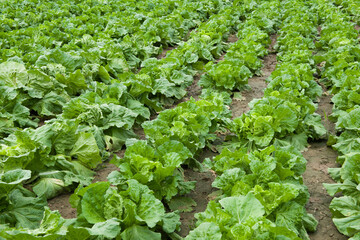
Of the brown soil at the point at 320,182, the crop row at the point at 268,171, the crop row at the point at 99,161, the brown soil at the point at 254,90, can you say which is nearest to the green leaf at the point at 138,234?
the crop row at the point at 99,161

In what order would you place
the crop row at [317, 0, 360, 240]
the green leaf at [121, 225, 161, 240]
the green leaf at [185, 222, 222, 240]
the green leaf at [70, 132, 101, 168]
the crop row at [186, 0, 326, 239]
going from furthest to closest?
1. the green leaf at [70, 132, 101, 168]
2. the crop row at [317, 0, 360, 240]
3. the green leaf at [121, 225, 161, 240]
4. the crop row at [186, 0, 326, 239]
5. the green leaf at [185, 222, 222, 240]

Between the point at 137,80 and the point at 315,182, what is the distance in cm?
406

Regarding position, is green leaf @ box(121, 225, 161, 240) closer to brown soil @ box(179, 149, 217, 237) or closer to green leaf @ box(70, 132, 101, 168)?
brown soil @ box(179, 149, 217, 237)

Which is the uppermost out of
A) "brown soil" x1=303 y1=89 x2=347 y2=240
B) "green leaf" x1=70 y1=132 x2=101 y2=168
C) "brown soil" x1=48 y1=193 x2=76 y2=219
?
"green leaf" x1=70 y1=132 x2=101 y2=168

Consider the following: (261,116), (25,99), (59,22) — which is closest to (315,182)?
(261,116)

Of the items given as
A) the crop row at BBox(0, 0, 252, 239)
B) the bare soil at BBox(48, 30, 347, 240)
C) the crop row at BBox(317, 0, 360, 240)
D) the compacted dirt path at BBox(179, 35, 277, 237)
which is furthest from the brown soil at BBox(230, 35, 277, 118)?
the crop row at BBox(317, 0, 360, 240)

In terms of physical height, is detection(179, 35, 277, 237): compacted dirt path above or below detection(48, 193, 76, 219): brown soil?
below

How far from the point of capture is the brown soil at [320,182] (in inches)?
186

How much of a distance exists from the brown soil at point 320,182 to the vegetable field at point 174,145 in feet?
0.06

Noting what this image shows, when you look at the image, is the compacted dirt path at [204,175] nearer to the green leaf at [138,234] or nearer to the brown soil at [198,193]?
the brown soil at [198,193]

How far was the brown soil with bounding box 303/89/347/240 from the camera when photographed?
473 cm

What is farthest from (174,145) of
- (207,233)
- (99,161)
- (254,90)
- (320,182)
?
(254,90)

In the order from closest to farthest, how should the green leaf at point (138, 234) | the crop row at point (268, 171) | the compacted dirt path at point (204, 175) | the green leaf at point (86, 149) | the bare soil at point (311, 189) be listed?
the crop row at point (268, 171)
the green leaf at point (138, 234)
the bare soil at point (311, 189)
the compacted dirt path at point (204, 175)
the green leaf at point (86, 149)

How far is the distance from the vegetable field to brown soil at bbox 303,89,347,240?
2 centimetres
